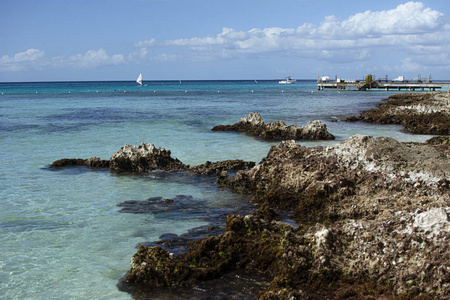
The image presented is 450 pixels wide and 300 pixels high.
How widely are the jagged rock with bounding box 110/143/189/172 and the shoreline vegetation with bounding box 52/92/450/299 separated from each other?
193 inches

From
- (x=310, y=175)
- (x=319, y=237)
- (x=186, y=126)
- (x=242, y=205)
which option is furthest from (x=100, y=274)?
(x=186, y=126)

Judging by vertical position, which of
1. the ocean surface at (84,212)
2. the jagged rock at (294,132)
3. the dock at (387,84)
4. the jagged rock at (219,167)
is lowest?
the ocean surface at (84,212)

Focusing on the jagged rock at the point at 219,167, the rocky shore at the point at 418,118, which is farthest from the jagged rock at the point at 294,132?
the jagged rock at the point at 219,167

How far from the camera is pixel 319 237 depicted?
23.4 ft

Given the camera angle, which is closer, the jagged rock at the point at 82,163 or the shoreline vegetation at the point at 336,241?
the shoreline vegetation at the point at 336,241

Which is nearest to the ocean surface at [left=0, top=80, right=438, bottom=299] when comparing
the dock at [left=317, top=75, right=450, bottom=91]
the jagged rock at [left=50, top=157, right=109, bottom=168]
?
the jagged rock at [left=50, top=157, right=109, bottom=168]

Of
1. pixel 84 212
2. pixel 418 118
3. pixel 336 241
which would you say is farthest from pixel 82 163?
pixel 418 118

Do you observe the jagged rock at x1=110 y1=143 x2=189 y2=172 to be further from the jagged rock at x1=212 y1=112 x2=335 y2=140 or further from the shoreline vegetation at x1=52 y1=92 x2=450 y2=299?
the jagged rock at x1=212 y1=112 x2=335 y2=140

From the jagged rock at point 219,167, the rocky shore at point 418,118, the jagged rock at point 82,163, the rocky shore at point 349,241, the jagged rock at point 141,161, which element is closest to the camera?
the rocky shore at point 349,241

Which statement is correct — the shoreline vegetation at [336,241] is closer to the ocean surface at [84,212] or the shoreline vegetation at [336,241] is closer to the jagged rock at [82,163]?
the ocean surface at [84,212]

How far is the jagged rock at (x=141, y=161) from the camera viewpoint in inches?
609

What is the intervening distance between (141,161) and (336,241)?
980 centimetres

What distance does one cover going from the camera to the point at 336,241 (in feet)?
23.4

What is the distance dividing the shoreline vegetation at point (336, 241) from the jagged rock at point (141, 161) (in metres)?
4.89
